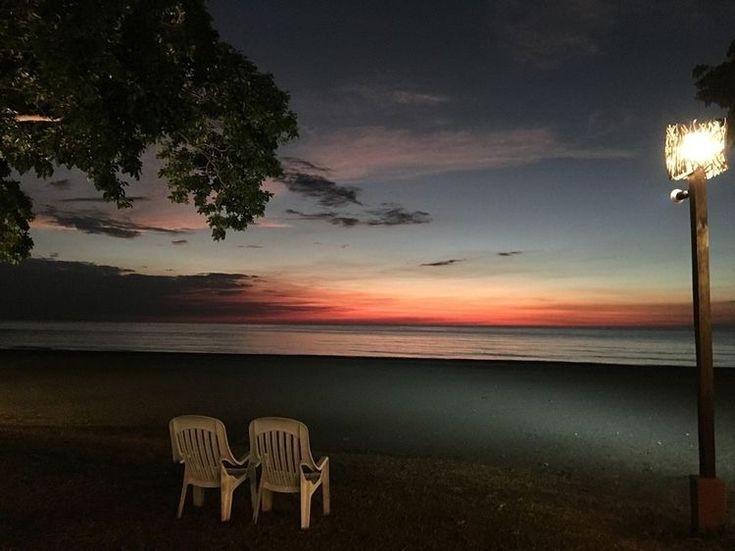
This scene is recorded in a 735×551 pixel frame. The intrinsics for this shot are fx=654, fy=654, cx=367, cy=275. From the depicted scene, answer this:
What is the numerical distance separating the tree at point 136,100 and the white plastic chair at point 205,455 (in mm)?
3149

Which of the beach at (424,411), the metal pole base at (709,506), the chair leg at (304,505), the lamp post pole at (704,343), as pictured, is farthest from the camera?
the beach at (424,411)

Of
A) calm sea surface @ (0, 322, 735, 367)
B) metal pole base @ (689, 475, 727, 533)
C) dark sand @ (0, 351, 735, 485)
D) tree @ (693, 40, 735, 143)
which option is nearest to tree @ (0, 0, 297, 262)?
dark sand @ (0, 351, 735, 485)

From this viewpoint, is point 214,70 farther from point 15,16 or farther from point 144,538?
point 144,538

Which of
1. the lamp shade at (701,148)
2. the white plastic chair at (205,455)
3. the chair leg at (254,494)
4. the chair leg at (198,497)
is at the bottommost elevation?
the chair leg at (198,497)

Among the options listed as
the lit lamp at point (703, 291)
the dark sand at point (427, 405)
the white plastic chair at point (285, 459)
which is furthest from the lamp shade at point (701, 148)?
the dark sand at point (427, 405)

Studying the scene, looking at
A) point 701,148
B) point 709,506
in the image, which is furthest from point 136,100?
point 709,506

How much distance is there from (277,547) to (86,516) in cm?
197

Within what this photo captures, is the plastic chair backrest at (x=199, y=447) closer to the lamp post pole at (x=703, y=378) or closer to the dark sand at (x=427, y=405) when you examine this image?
the lamp post pole at (x=703, y=378)

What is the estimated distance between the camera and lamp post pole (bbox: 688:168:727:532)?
6570mm

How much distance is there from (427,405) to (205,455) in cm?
1240

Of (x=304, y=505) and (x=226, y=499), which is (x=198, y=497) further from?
(x=304, y=505)

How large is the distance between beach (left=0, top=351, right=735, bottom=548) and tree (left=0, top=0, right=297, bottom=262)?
3877 millimetres

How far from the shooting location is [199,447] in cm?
613

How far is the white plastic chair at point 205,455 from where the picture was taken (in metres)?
5.96
